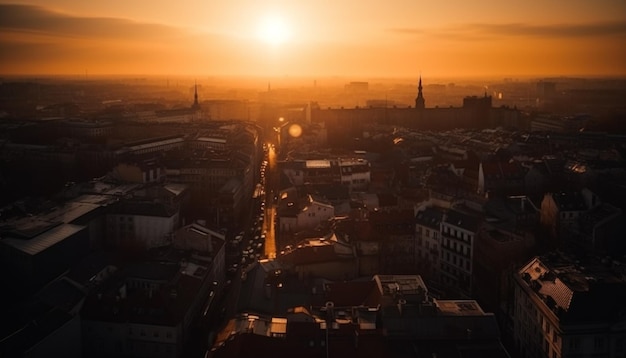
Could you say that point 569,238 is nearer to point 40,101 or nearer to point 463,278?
point 463,278

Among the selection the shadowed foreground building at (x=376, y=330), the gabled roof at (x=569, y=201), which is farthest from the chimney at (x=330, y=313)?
the gabled roof at (x=569, y=201)

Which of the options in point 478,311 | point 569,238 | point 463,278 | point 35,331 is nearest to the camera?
point 35,331

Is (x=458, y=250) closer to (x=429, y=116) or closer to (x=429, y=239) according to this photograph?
(x=429, y=239)

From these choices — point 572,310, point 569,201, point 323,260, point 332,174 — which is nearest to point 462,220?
point 323,260

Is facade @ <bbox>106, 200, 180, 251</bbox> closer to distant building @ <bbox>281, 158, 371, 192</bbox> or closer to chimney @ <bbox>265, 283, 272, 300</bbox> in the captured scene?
chimney @ <bbox>265, 283, 272, 300</bbox>

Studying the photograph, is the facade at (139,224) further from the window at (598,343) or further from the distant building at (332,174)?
the window at (598,343)

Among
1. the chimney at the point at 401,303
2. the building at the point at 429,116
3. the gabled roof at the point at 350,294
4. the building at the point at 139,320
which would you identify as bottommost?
the building at the point at 139,320

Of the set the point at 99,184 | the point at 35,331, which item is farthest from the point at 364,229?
the point at 99,184

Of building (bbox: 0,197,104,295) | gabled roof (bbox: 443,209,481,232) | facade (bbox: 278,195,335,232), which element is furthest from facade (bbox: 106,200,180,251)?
gabled roof (bbox: 443,209,481,232)

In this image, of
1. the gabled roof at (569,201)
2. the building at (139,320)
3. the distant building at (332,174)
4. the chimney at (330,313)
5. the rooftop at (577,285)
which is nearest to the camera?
the rooftop at (577,285)
